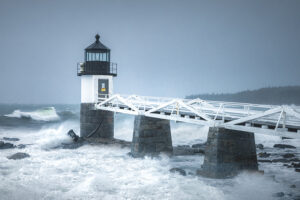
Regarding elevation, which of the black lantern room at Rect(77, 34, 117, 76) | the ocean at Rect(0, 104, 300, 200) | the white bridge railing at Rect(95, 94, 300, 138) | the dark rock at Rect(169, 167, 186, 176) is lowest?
the ocean at Rect(0, 104, 300, 200)

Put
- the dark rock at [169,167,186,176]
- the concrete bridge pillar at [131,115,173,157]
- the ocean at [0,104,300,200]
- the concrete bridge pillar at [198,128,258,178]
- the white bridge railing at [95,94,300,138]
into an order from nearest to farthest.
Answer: the white bridge railing at [95,94,300,138], the ocean at [0,104,300,200], the concrete bridge pillar at [198,128,258,178], the dark rock at [169,167,186,176], the concrete bridge pillar at [131,115,173,157]

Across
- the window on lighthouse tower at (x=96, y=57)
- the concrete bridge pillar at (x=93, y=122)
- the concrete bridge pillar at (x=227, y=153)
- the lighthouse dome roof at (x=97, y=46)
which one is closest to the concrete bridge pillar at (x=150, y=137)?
the concrete bridge pillar at (x=227, y=153)

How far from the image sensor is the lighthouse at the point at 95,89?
23875 millimetres

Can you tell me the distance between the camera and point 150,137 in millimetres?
17375

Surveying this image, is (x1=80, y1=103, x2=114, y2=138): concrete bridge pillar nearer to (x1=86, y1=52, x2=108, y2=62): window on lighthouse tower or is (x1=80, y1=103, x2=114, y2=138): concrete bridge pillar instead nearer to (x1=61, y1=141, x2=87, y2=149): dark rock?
(x1=61, y1=141, x2=87, y2=149): dark rock

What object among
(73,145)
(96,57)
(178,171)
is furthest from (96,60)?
(178,171)

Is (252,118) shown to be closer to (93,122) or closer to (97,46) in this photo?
(93,122)

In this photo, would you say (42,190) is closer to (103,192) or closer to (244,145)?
(103,192)

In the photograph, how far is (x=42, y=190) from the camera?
11758 mm

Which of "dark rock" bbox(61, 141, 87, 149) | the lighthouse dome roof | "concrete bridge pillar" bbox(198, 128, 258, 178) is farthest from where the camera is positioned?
the lighthouse dome roof

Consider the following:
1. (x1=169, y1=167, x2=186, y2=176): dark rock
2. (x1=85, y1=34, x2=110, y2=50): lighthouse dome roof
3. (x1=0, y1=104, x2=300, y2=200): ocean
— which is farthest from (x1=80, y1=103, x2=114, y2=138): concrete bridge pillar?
Answer: (x1=169, y1=167, x2=186, y2=176): dark rock

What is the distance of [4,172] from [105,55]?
1299cm

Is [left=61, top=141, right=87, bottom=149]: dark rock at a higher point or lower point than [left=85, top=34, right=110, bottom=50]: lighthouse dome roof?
lower

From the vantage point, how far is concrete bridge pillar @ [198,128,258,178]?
485 inches
